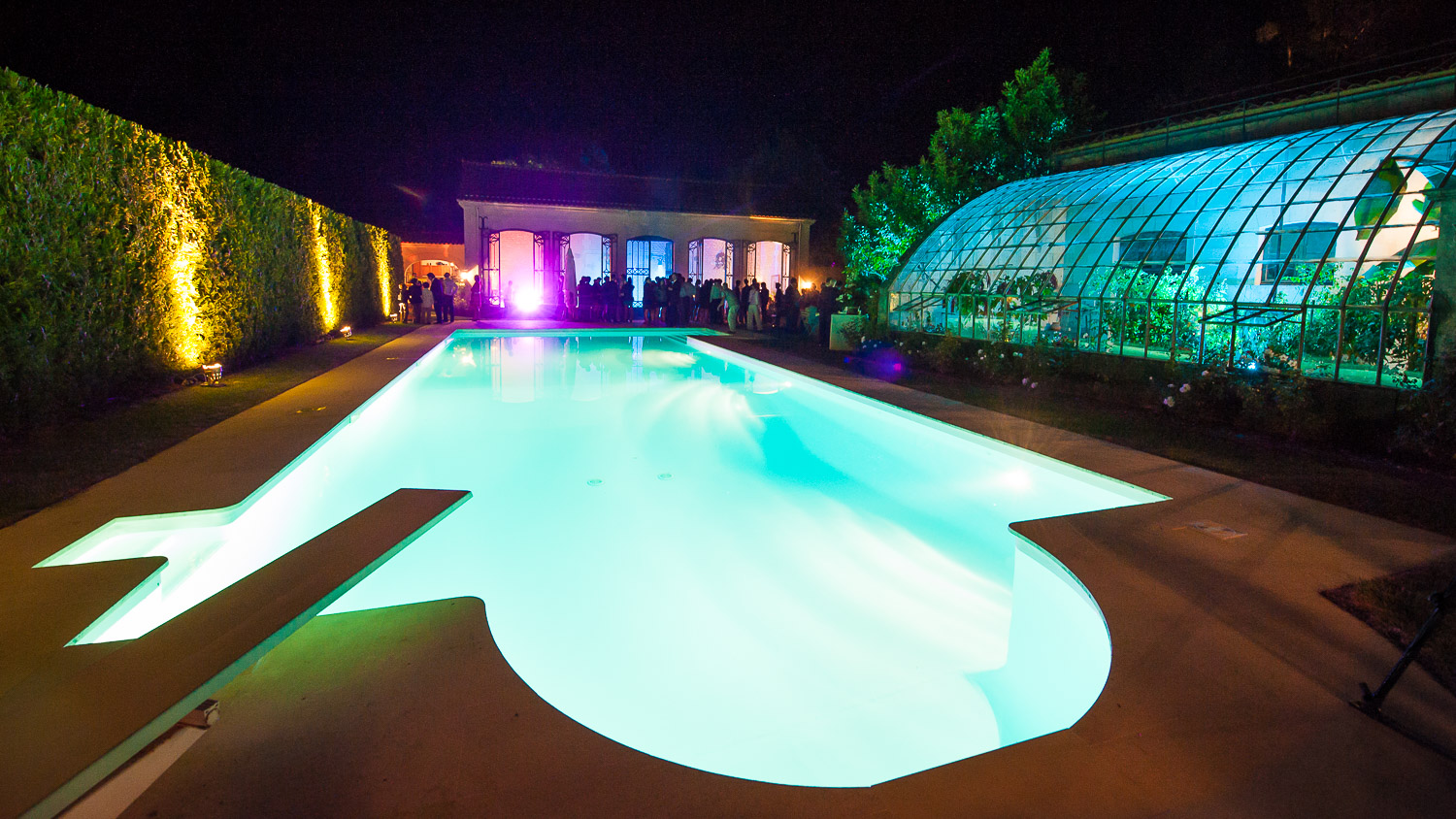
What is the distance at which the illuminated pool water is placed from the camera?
9.45ft

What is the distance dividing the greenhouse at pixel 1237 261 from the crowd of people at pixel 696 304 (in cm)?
580

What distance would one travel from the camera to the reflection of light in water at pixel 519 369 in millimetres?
9445

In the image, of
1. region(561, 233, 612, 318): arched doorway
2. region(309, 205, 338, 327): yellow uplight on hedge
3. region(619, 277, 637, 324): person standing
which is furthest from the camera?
region(561, 233, 612, 318): arched doorway

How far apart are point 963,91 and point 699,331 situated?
1324cm

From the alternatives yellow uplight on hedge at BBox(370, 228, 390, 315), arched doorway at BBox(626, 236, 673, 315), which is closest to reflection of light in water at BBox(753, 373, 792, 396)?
arched doorway at BBox(626, 236, 673, 315)

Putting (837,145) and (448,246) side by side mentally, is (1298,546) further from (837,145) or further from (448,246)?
(837,145)

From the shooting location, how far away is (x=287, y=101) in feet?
74.1

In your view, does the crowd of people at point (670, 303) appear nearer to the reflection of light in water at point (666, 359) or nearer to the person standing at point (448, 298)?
the person standing at point (448, 298)

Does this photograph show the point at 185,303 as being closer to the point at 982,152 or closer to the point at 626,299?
the point at 626,299

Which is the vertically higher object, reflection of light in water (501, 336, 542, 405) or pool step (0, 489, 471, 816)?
pool step (0, 489, 471, 816)

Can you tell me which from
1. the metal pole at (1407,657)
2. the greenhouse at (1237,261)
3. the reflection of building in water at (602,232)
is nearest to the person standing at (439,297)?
the reflection of building in water at (602,232)

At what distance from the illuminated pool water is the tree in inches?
576

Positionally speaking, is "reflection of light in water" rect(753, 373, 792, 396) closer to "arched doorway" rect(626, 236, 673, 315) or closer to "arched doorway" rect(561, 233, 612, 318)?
"arched doorway" rect(561, 233, 612, 318)

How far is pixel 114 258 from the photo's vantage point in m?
6.90
